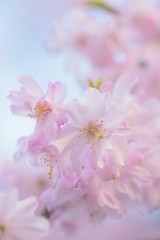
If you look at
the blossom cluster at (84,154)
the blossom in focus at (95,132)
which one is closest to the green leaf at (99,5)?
the blossom cluster at (84,154)

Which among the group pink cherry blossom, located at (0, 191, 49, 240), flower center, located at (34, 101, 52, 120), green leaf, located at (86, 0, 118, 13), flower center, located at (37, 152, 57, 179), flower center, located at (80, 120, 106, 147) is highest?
green leaf, located at (86, 0, 118, 13)

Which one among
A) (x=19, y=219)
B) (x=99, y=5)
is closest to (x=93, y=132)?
(x=19, y=219)

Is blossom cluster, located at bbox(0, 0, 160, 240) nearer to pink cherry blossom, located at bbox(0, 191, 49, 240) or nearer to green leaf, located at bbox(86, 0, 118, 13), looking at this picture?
pink cherry blossom, located at bbox(0, 191, 49, 240)

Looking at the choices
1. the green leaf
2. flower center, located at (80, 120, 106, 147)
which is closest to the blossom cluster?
flower center, located at (80, 120, 106, 147)

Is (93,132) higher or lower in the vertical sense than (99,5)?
lower

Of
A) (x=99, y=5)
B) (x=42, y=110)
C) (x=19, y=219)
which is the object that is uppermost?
(x=99, y=5)

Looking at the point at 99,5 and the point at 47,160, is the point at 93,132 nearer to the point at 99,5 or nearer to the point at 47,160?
the point at 47,160
